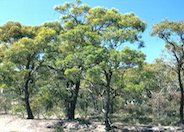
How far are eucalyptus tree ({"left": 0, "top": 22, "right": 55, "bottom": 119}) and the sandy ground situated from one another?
2065mm

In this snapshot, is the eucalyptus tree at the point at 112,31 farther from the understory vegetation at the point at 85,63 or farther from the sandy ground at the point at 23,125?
the sandy ground at the point at 23,125

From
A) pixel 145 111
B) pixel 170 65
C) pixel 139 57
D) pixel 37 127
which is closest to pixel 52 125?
pixel 37 127

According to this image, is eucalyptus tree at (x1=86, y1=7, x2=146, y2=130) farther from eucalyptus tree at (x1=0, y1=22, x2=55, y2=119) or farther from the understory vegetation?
eucalyptus tree at (x1=0, y1=22, x2=55, y2=119)

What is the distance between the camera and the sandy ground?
101ft

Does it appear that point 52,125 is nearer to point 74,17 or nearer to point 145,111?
point 74,17

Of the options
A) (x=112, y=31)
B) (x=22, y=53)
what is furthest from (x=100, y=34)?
(x=22, y=53)

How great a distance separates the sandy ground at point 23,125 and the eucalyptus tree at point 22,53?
2065mm

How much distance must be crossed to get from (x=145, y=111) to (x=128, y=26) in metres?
16.7

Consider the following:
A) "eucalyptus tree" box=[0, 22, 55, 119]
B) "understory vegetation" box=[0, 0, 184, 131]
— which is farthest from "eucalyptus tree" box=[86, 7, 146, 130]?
"eucalyptus tree" box=[0, 22, 55, 119]

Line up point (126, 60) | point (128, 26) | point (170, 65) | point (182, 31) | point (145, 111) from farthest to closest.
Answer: point (145, 111)
point (170, 65)
point (182, 31)
point (128, 26)
point (126, 60)

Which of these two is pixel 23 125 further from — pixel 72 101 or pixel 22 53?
pixel 22 53

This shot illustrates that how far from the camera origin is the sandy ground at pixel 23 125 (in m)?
30.8

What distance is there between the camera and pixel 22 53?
3306 cm

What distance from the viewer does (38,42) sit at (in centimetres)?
3294
